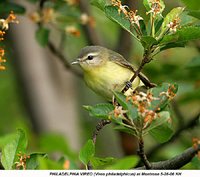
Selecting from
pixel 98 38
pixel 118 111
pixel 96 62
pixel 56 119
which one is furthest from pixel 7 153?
pixel 56 119

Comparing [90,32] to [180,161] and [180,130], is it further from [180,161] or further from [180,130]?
[180,161]

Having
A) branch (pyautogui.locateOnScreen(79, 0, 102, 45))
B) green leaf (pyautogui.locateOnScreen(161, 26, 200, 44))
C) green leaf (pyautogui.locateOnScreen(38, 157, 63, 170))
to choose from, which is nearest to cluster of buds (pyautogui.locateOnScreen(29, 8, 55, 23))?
branch (pyautogui.locateOnScreen(79, 0, 102, 45))

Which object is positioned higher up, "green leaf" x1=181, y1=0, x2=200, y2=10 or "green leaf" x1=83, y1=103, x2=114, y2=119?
"green leaf" x1=181, y1=0, x2=200, y2=10

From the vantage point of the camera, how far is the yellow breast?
10.8 ft

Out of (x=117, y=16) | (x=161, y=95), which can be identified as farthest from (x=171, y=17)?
(x=161, y=95)

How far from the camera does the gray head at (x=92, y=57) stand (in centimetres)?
358

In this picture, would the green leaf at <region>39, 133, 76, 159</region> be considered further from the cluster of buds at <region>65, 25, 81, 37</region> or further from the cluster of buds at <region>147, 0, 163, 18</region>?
the cluster of buds at <region>147, 0, 163, 18</region>

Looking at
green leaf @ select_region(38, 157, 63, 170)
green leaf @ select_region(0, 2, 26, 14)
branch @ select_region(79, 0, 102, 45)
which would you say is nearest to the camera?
green leaf @ select_region(38, 157, 63, 170)

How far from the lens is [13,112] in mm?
7066

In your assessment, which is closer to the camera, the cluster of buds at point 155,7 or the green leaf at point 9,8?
the cluster of buds at point 155,7

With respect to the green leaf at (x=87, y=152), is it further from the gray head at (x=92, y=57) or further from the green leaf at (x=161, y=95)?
the gray head at (x=92, y=57)

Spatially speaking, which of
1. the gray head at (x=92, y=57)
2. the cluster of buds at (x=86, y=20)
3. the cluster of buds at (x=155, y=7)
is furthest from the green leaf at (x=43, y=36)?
the cluster of buds at (x=155, y=7)

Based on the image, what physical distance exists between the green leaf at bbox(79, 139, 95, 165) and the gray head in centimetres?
164

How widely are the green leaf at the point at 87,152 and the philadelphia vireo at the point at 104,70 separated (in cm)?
127
